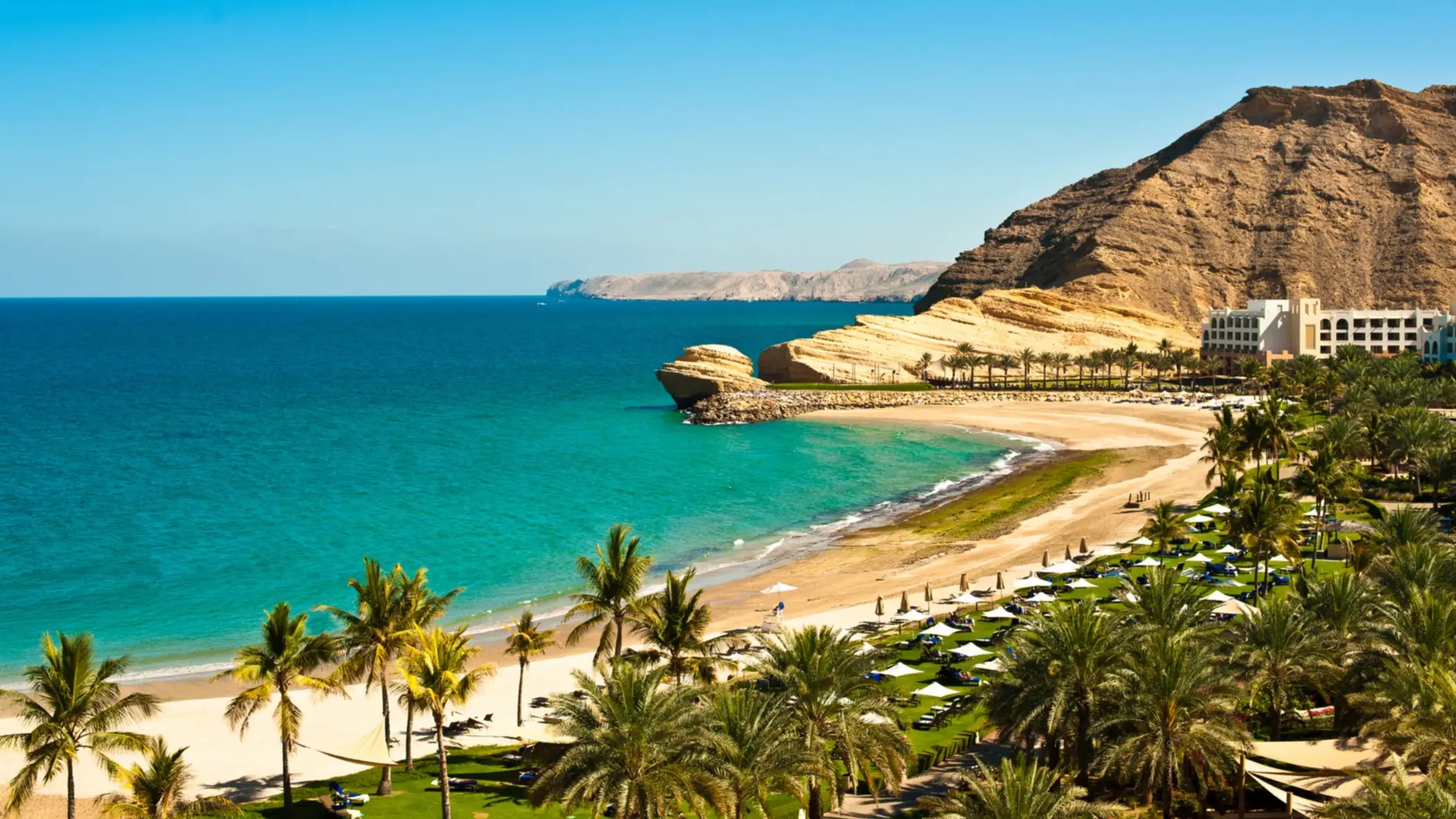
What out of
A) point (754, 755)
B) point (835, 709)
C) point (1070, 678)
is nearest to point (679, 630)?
point (835, 709)

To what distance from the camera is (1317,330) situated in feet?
415

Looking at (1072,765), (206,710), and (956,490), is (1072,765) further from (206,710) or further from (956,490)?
(956,490)

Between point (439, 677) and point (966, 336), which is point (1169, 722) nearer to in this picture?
point (439, 677)

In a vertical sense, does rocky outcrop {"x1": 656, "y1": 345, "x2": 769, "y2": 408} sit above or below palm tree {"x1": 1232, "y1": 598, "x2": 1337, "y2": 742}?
above

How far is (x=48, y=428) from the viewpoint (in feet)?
352

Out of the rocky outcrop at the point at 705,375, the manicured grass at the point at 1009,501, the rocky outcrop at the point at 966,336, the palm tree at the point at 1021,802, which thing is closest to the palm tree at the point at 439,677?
the palm tree at the point at 1021,802

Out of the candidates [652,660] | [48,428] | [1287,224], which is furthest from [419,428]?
[1287,224]

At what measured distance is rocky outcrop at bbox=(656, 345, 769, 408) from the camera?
392 feet

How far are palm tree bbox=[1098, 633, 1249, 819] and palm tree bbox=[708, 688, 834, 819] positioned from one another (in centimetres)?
632

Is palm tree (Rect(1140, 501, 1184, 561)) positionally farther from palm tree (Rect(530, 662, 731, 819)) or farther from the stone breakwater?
the stone breakwater

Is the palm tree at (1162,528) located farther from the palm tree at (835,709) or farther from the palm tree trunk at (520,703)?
the palm tree trunk at (520,703)

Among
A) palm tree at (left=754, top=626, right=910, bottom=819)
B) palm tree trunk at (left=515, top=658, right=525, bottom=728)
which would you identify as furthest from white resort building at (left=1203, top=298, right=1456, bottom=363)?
palm tree at (left=754, top=626, right=910, bottom=819)

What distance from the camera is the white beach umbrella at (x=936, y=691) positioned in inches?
1374

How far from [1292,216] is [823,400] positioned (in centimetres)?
9982
